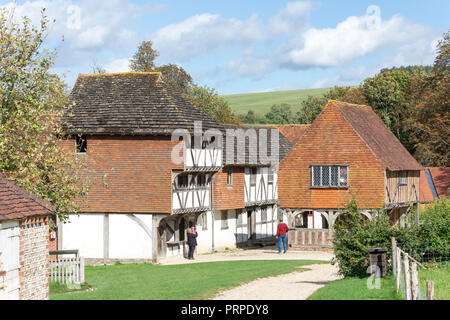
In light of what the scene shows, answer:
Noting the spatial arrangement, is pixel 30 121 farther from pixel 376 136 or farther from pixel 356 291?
pixel 376 136

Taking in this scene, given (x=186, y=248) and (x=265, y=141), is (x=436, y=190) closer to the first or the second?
(x=265, y=141)

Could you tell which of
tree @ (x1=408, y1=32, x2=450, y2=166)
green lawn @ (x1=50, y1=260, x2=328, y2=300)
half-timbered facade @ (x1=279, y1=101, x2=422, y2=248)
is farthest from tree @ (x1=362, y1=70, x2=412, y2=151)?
green lawn @ (x1=50, y1=260, x2=328, y2=300)

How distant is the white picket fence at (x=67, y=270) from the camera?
2700cm

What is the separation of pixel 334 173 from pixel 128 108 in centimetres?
1179

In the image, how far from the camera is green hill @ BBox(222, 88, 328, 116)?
510 feet

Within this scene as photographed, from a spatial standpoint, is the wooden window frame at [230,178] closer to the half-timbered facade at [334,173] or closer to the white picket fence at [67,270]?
the half-timbered facade at [334,173]

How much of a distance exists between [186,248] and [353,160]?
10.1 meters

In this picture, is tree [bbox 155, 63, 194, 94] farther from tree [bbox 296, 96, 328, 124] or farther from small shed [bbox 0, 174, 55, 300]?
small shed [bbox 0, 174, 55, 300]

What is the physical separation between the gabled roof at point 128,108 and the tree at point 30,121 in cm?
861

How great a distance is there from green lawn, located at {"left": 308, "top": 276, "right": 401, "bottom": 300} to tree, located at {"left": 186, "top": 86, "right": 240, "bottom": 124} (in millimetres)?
62082

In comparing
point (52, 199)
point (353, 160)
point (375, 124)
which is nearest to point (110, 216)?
point (52, 199)

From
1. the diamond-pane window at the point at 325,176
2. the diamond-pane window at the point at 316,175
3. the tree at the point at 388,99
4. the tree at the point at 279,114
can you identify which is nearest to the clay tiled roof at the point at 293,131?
the tree at the point at 388,99

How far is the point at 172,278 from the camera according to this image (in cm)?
2944

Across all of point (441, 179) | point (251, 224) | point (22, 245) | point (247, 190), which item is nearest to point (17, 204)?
point (22, 245)
